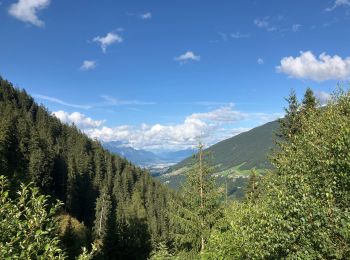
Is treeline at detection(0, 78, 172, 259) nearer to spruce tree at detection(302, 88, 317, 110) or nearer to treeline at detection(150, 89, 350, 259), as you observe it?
spruce tree at detection(302, 88, 317, 110)

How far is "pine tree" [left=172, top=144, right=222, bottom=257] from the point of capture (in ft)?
118

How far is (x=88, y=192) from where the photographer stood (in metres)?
158

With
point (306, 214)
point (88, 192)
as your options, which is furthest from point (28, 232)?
point (88, 192)

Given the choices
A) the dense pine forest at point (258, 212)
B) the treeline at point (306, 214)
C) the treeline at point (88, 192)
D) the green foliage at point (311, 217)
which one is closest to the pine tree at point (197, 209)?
the dense pine forest at point (258, 212)

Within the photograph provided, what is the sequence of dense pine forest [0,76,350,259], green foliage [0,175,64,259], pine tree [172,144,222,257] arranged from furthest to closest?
pine tree [172,144,222,257]
dense pine forest [0,76,350,259]
green foliage [0,175,64,259]

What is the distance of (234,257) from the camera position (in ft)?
77.7

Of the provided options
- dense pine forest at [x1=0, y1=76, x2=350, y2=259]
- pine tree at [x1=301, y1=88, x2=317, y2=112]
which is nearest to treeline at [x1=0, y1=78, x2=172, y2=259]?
→ dense pine forest at [x1=0, y1=76, x2=350, y2=259]

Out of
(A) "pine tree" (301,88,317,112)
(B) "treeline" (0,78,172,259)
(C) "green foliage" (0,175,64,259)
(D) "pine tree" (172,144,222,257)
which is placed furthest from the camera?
(B) "treeline" (0,78,172,259)

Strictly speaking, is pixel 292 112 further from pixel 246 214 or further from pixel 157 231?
pixel 157 231

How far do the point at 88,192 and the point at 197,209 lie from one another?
12915 centimetres

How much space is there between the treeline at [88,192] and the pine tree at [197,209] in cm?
2317

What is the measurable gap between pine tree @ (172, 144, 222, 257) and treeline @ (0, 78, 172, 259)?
2317cm

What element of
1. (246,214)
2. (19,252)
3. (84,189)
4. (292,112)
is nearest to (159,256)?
(246,214)

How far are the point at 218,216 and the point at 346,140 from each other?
73.9 feet
